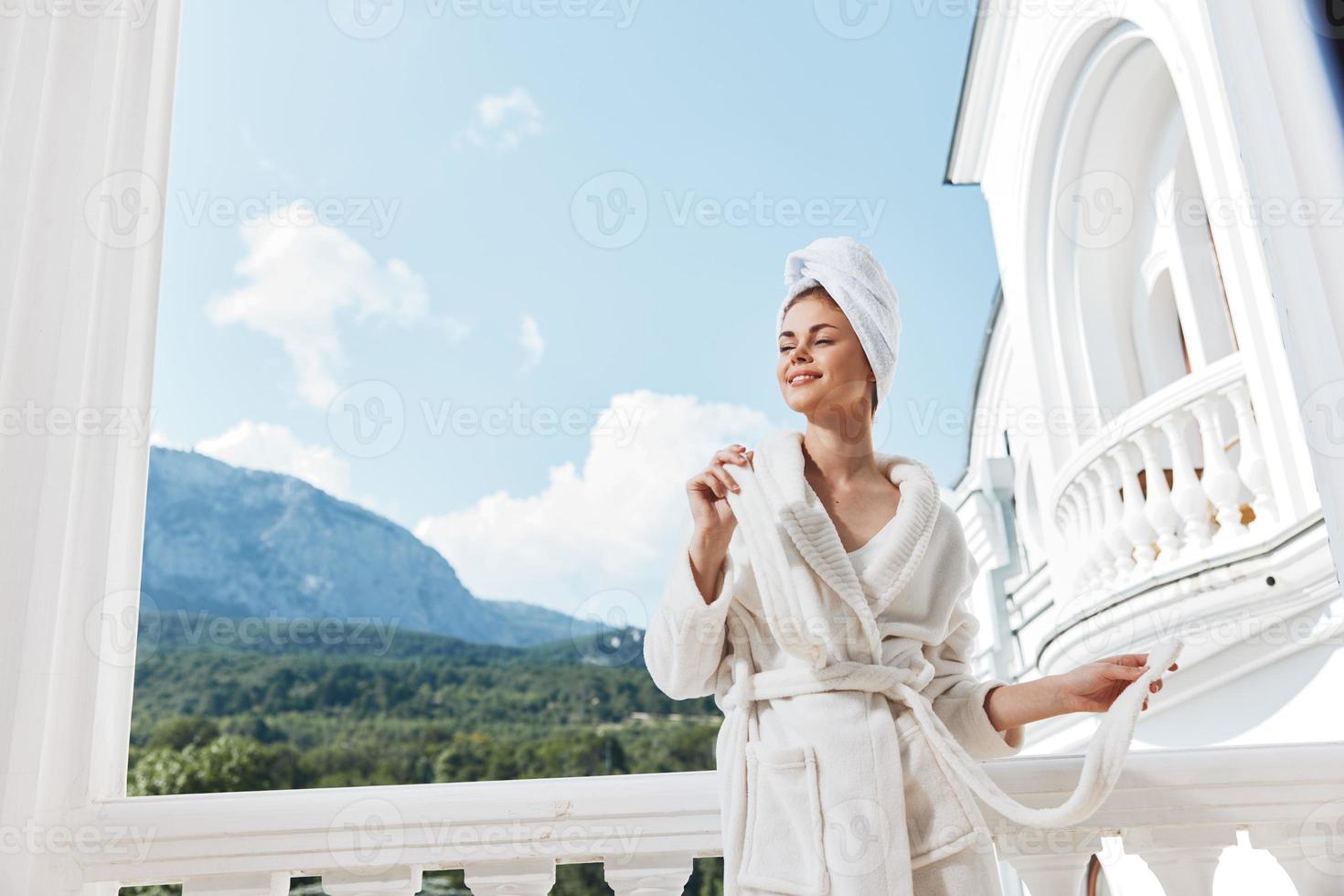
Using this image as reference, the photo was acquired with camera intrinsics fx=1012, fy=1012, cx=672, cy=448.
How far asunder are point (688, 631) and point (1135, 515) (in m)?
2.86

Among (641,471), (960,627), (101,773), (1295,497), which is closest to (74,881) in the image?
(101,773)

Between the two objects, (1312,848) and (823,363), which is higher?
(823,363)

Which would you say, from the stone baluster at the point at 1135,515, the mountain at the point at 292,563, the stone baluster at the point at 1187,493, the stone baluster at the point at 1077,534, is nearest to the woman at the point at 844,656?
the stone baluster at the point at 1187,493

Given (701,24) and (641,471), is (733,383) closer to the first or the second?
(641,471)

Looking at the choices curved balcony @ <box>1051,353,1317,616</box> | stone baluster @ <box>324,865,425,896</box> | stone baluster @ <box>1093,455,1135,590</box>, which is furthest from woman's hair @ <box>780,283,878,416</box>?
stone baluster @ <box>1093,455,1135,590</box>

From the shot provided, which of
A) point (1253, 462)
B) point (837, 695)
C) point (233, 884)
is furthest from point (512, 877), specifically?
point (1253, 462)

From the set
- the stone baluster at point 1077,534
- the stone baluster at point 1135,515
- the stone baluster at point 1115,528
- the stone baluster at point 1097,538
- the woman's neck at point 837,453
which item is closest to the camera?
the woman's neck at point 837,453

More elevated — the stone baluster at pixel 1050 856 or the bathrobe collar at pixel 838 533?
the bathrobe collar at pixel 838 533

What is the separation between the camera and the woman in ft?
3.25

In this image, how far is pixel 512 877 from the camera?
1104 millimetres

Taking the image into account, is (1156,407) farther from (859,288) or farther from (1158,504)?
(859,288)

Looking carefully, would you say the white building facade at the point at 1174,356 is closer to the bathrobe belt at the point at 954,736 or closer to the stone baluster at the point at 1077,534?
the stone baluster at the point at 1077,534

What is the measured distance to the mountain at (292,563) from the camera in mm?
16766

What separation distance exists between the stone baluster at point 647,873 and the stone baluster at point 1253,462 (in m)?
2.51
